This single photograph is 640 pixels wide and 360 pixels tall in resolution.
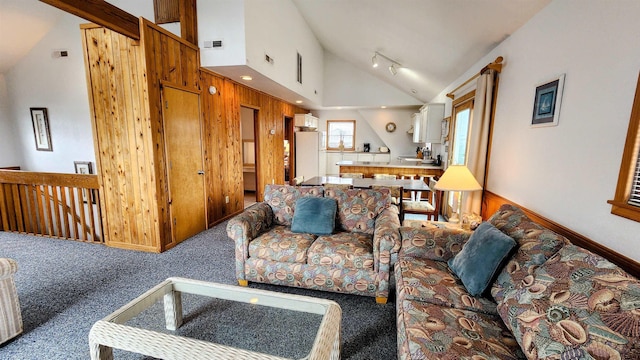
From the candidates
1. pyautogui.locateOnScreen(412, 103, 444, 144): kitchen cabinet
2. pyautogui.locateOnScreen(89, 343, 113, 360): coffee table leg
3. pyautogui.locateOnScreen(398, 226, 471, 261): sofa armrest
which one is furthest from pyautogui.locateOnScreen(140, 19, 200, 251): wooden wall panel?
pyautogui.locateOnScreen(412, 103, 444, 144): kitchen cabinet

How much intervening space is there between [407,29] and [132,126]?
3.58 m

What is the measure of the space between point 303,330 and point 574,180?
6.78ft

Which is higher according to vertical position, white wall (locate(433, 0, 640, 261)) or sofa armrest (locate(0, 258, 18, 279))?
white wall (locate(433, 0, 640, 261))

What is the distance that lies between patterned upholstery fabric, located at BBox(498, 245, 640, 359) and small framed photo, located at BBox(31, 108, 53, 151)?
704cm

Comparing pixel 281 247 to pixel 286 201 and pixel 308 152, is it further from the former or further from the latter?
pixel 308 152

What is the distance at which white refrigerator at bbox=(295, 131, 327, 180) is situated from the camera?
285 inches

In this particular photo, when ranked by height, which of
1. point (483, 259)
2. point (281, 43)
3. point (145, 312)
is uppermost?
point (281, 43)

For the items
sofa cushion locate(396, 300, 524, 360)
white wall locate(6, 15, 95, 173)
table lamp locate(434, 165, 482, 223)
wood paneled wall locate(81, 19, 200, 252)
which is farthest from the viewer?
white wall locate(6, 15, 95, 173)

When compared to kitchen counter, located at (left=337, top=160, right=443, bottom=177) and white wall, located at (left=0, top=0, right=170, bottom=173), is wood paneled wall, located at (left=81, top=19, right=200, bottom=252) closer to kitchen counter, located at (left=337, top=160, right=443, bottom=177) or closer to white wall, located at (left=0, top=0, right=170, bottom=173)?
white wall, located at (left=0, top=0, right=170, bottom=173)

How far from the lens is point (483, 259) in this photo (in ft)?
5.22

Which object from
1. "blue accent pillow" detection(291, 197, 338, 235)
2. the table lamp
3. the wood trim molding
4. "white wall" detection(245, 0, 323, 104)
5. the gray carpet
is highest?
"white wall" detection(245, 0, 323, 104)

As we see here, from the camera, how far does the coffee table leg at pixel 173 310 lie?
5.88 feet

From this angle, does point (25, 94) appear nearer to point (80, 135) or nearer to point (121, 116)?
point (80, 135)

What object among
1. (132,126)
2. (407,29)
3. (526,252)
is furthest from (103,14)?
(526,252)
